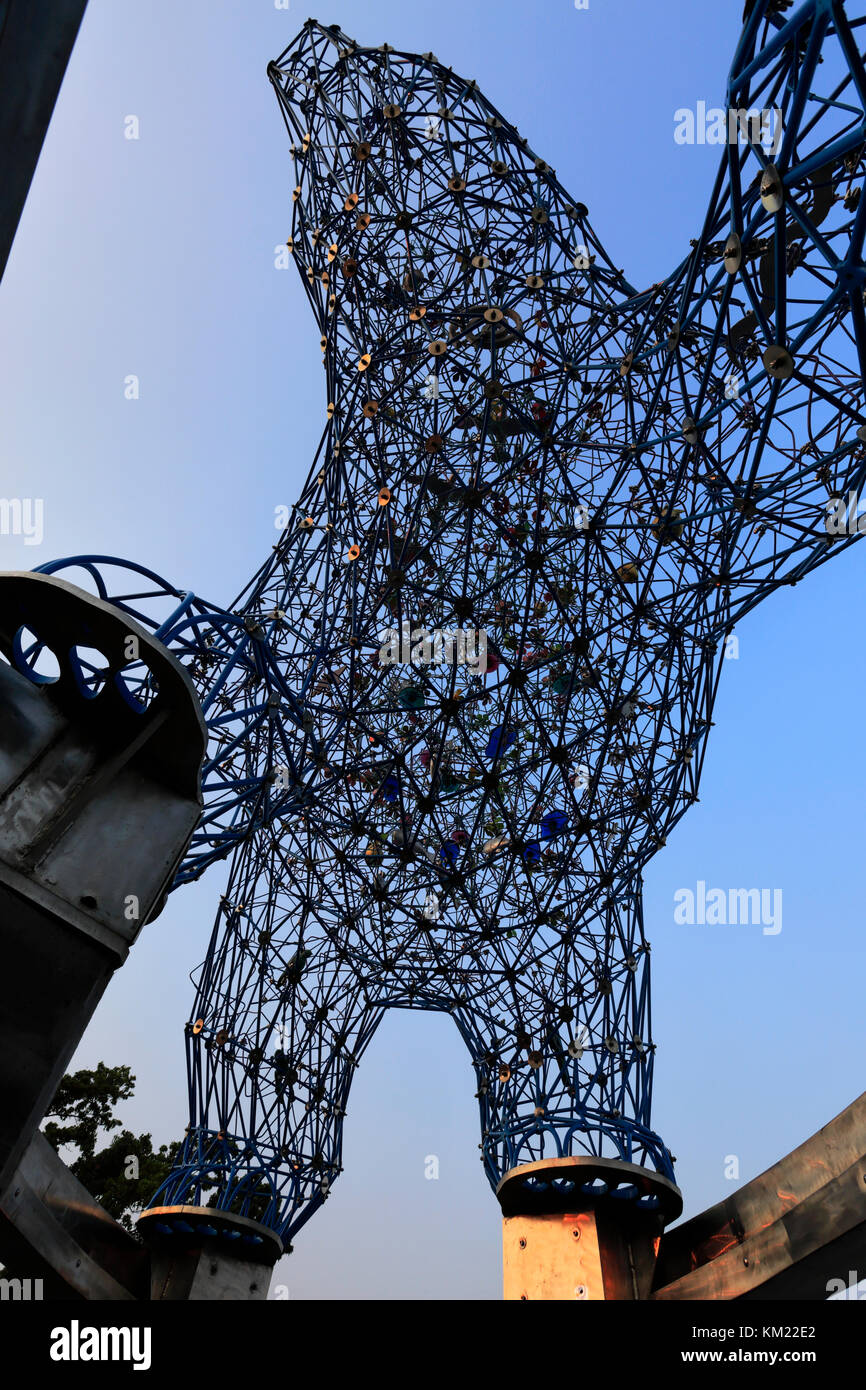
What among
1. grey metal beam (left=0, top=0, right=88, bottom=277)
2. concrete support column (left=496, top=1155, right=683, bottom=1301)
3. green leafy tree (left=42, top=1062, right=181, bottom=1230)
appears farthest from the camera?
green leafy tree (left=42, top=1062, right=181, bottom=1230)

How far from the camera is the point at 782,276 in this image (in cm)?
911

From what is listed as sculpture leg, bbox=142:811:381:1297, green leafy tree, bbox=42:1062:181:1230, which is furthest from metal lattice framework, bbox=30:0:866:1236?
green leafy tree, bbox=42:1062:181:1230

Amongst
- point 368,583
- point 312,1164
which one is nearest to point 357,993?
point 312,1164

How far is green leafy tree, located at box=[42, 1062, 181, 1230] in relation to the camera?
30.6 meters

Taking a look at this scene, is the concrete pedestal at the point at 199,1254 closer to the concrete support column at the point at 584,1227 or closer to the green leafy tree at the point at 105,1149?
the concrete support column at the point at 584,1227

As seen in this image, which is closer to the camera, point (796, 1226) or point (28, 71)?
point (28, 71)

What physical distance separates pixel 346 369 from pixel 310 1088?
50.2 feet

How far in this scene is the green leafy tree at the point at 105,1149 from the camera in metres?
30.6

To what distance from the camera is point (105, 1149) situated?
31.9 meters

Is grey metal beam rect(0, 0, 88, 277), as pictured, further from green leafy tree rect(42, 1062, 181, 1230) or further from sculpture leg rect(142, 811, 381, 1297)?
green leafy tree rect(42, 1062, 181, 1230)
